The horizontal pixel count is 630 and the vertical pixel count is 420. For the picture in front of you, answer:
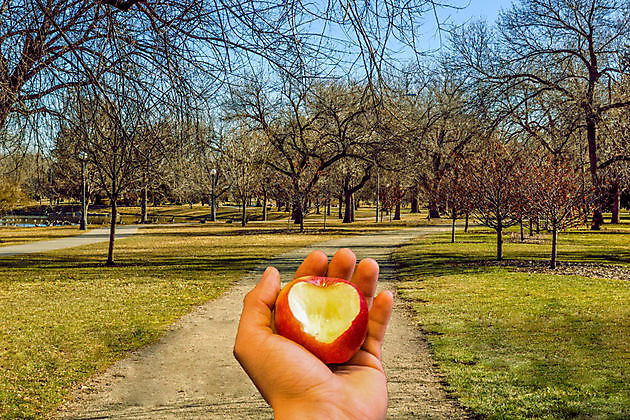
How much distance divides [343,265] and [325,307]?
0.31 metres

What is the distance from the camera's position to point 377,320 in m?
2.44

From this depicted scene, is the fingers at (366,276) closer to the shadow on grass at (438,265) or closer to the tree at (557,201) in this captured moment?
the shadow on grass at (438,265)

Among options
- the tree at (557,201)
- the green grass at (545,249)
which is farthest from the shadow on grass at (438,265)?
the tree at (557,201)

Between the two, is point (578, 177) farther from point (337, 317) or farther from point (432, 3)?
point (337, 317)

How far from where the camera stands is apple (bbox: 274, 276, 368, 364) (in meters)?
2.11

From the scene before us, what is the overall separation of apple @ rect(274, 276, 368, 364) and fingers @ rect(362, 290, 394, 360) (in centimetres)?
18

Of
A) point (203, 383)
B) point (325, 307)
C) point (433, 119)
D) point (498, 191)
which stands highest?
point (433, 119)

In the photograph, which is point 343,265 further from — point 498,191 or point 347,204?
point 347,204

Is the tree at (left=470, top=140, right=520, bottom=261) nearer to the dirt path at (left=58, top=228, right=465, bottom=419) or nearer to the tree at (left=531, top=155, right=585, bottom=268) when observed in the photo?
the tree at (left=531, top=155, right=585, bottom=268)

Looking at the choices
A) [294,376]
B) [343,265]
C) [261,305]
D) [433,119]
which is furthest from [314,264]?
[433,119]

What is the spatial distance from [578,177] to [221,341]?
17.2 metres

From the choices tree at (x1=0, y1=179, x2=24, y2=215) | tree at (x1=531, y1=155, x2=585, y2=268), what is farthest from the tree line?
tree at (x1=0, y1=179, x2=24, y2=215)

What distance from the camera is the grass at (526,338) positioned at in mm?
5328

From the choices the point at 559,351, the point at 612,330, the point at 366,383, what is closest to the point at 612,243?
the point at 612,330
